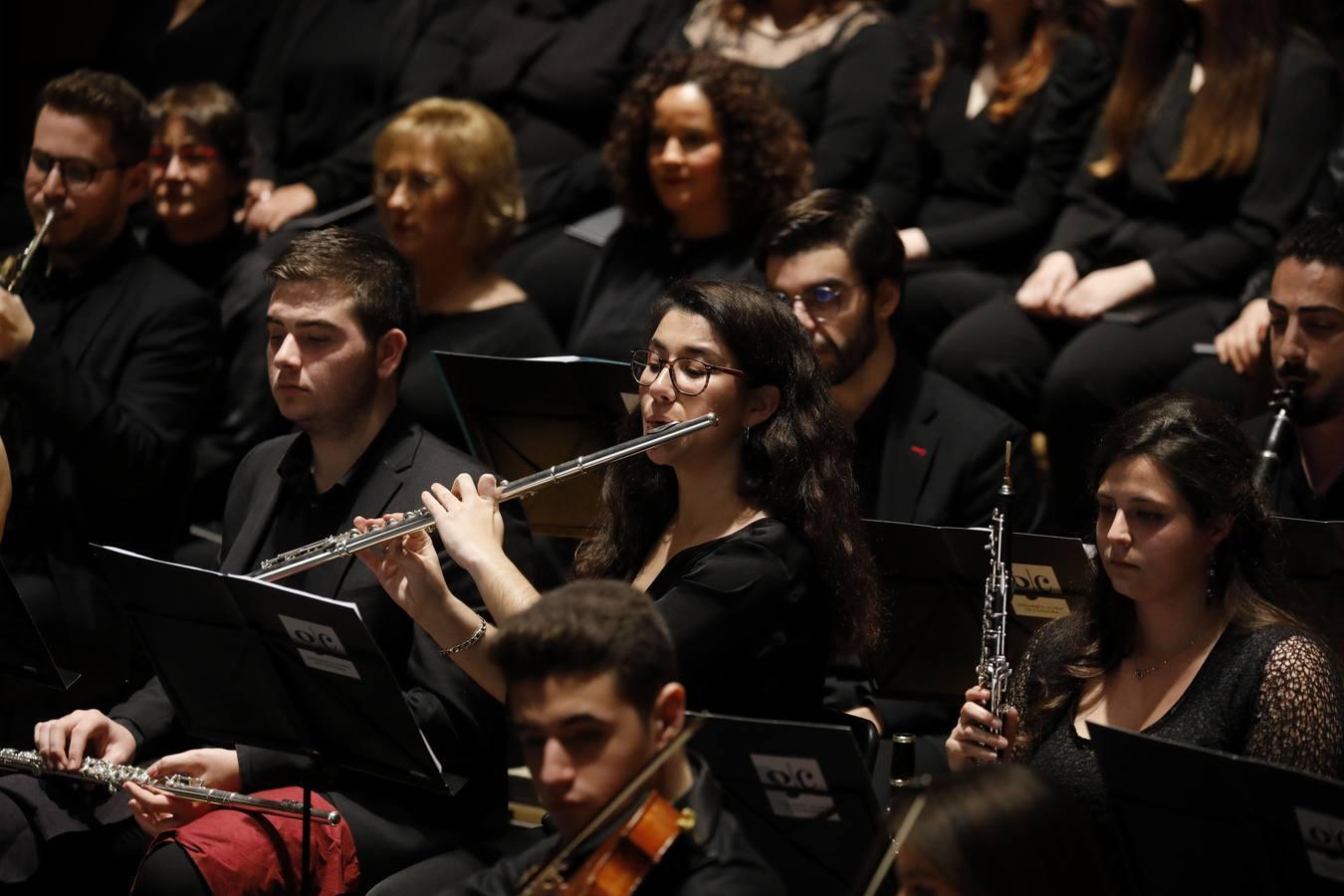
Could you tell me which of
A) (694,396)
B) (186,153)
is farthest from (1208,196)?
(186,153)

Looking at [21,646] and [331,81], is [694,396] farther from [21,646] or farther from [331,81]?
[331,81]

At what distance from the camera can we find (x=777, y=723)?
2053 mm

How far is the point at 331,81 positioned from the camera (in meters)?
5.04

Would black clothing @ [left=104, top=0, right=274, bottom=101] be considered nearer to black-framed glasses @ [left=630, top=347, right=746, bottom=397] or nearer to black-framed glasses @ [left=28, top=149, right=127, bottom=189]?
black-framed glasses @ [left=28, top=149, right=127, bottom=189]

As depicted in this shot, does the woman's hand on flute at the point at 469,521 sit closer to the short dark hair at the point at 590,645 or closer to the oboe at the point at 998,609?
the short dark hair at the point at 590,645

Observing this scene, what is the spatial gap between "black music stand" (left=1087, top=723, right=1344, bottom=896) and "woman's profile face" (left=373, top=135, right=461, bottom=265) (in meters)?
2.51

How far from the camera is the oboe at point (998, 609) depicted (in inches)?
94.9

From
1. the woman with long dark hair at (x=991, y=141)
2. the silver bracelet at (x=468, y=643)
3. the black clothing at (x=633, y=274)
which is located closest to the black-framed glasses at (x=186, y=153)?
the black clothing at (x=633, y=274)

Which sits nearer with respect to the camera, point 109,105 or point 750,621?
point 750,621

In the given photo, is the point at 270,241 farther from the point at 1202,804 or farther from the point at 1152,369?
the point at 1202,804

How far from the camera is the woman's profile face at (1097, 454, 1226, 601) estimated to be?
235 centimetres

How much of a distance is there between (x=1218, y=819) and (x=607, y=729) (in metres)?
0.66

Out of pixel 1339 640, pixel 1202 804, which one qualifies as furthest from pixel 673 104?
pixel 1202 804

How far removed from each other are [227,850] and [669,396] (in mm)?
912
